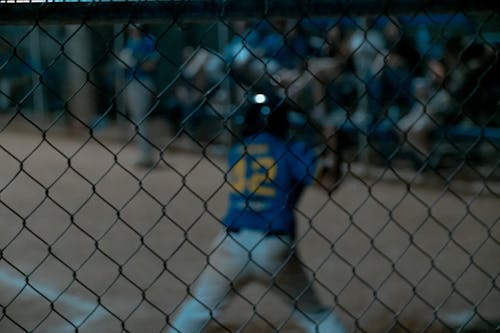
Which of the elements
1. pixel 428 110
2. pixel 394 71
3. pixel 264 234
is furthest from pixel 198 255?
pixel 428 110

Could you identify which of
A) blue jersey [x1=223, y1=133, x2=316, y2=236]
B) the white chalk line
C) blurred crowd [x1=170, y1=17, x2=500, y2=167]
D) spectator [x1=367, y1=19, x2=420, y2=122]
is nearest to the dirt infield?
the white chalk line

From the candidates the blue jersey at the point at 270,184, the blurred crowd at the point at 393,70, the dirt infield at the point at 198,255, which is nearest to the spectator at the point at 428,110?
the blurred crowd at the point at 393,70

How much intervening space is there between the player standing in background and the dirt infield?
14 centimetres

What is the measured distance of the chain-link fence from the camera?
10.0 ft

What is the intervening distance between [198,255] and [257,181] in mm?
2439

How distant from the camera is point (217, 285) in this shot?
364 cm

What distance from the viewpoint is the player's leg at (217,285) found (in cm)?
360

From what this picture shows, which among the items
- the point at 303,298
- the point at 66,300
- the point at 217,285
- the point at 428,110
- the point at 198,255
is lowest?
the point at 66,300

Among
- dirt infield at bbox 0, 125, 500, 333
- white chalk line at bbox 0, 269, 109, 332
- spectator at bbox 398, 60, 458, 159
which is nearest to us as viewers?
dirt infield at bbox 0, 125, 500, 333

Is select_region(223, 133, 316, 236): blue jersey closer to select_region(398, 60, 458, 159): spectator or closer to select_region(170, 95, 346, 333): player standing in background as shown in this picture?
select_region(170, 95, 346, 333): player standing in background

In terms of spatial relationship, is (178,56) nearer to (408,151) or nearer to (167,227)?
(408,151)

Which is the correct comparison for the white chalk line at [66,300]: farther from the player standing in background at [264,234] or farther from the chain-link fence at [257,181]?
the player standing in background at [264,234]

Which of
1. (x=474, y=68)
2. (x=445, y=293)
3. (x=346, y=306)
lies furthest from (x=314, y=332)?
(x=474, y=68)

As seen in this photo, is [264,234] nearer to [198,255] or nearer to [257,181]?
[257,181]
